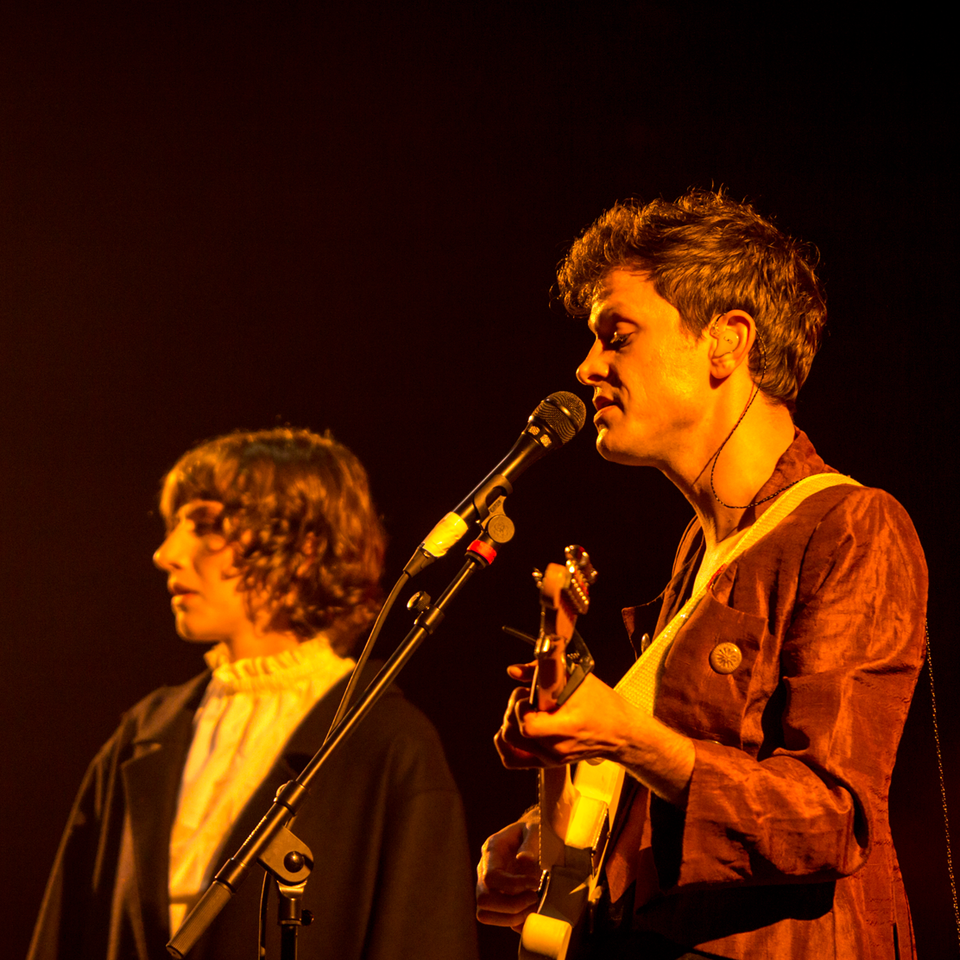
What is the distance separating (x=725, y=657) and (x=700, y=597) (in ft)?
0.83

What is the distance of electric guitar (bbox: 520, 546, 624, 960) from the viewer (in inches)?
53.0

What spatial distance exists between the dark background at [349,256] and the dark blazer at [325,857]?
0.92 meters

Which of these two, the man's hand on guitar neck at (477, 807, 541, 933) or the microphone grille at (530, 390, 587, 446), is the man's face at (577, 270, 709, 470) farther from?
the man's hand on guitar neck at (477, 807, 541, 933)

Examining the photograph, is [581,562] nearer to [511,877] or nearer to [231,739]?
[511,877]

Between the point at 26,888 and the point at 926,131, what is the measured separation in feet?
12.1

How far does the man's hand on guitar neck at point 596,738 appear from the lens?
4.41ft

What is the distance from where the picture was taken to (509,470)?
1827 mm

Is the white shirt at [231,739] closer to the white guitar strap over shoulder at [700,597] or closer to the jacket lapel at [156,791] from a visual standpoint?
the jacket lapel at [156,791]

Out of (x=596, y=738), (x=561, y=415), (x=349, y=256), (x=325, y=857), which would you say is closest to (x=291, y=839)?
(x=596, y=738)

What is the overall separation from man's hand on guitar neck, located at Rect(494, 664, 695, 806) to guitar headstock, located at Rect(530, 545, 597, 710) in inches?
0.8

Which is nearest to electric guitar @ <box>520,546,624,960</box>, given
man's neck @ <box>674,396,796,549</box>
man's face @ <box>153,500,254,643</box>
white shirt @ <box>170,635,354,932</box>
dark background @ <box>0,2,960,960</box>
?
man's neck @ <box>674,396,796,549</box>

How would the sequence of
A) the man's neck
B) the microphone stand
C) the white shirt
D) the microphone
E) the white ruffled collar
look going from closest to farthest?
the microphone stand < the microphone < the man's neck < the white shirt < the white ruffled collar

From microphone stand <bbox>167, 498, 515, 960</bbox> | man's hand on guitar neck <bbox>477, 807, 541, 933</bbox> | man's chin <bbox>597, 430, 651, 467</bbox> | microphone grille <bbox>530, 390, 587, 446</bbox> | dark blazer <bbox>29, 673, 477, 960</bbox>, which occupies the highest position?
microphone grille <bbox>530, 390, 587, 446</bbox>

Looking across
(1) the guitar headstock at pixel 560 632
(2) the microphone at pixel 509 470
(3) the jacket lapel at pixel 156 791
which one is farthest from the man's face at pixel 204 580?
(1) the guitar headstock at pixel 560 632
